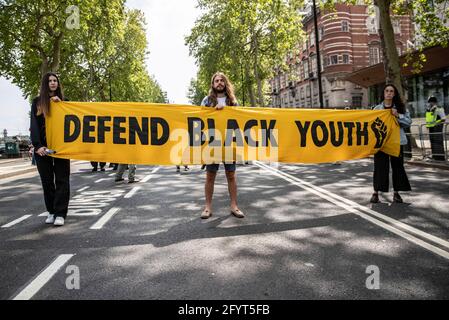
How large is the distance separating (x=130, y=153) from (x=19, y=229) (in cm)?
190

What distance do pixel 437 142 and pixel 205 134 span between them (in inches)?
376

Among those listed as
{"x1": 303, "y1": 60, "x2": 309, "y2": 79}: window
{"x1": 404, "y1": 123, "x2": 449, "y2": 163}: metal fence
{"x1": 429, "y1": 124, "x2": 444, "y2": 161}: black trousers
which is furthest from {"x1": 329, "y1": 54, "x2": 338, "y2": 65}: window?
{"x1": 429, "y1": 124, "x2": 444, "y2": 161}: black trousers

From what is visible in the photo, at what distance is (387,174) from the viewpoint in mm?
6543

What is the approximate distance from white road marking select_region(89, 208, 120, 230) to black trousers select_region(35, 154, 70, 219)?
519 millimetres

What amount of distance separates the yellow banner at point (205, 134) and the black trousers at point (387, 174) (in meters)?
0.13

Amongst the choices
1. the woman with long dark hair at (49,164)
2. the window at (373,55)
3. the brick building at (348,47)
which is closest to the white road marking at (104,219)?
the woman with long dark hair at (49,164)

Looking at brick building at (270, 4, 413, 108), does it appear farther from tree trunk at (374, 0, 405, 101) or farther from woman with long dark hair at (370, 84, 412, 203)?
woman with long dark hair at (370, 84, 412, 203)

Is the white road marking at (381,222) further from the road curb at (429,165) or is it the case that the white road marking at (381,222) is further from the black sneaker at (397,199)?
the road curb at (429,165)

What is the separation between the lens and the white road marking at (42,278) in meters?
3.11

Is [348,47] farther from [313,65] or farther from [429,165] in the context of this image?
[429,165]

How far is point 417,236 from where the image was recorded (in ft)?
14.9

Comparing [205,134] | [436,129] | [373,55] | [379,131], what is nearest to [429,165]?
[436,129]
